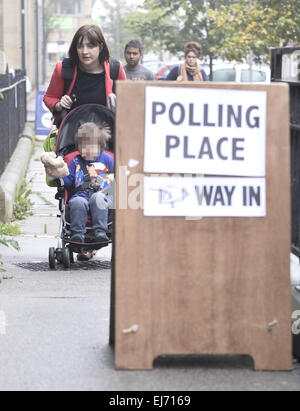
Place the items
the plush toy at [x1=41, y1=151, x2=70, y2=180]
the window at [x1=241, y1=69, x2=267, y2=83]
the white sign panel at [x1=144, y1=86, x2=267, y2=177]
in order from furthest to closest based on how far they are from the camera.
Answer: the window at [x1=241, y1=69, x2=267, y2=83], the plush toy at [x1=41, y1=151, x2=70, y2=180], the white sign panel at [x1=144, y1=86, x2=267, y2=177]

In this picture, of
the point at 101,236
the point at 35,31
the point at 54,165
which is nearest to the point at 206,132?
the point at 54,165

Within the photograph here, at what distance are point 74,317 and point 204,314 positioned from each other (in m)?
1.34

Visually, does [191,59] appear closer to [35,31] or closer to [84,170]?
[84,170]

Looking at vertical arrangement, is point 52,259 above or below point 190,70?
below

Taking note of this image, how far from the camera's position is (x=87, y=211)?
736 cm

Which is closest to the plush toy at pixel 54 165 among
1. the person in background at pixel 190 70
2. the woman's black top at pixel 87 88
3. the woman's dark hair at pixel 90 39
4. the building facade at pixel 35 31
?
the woman's black top at pixel 87 88

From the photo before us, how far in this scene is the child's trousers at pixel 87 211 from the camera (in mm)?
7266

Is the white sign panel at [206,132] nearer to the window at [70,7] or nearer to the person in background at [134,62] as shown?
the person in background at [134,62]

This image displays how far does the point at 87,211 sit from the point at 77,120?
763mm

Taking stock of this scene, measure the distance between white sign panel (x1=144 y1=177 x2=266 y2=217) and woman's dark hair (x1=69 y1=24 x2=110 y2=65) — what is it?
3336 millimetres

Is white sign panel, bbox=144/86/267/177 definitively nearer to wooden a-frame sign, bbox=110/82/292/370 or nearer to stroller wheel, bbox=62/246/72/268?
wooden a-frame sign, bbox=110/82/292/370

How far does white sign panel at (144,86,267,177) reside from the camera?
14.1 feet

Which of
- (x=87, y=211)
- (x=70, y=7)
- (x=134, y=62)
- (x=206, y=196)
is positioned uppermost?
(x=70, y=7)

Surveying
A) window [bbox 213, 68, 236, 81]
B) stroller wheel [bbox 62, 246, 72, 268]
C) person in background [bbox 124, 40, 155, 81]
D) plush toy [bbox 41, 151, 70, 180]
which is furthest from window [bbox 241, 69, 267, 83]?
plush toy [bbox 41, 151, 70, 180]
